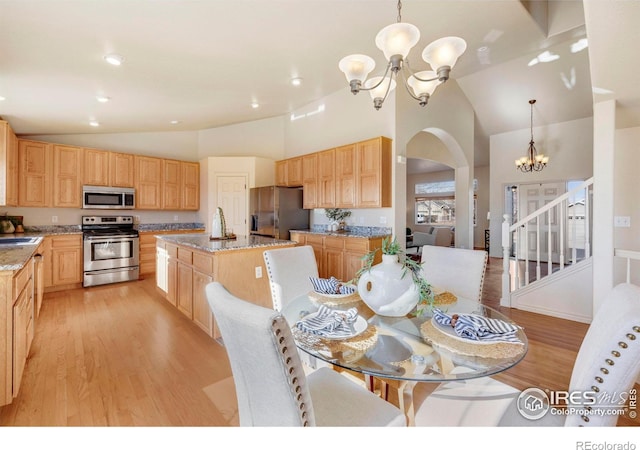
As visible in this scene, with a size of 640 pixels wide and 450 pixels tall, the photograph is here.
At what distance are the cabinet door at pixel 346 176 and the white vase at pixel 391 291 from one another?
2878mm

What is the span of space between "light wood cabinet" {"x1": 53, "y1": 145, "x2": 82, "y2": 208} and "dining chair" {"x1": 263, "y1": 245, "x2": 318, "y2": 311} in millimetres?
4487

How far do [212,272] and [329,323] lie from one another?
172 cm

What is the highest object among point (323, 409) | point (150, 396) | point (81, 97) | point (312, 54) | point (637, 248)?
point (312, 54)

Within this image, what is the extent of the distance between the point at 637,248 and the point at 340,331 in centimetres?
398

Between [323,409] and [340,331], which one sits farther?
[340,331]

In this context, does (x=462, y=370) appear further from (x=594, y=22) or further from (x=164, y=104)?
(x=164, y=104)

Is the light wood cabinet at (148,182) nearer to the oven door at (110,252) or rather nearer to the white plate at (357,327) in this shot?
the oven door at (110,252)

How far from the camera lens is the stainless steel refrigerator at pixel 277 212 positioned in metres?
4.97

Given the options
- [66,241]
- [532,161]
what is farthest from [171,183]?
[532,161]

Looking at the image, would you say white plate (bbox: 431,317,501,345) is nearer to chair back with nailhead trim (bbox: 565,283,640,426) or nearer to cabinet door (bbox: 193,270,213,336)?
chair back with nailhead trim (bbox: 565,283,640,426)

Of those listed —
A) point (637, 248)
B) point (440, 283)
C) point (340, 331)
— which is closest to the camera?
point (340, 331)

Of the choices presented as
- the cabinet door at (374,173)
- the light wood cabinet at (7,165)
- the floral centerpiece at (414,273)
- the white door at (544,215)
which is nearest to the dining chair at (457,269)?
the floral centerpiece at (414,273)
